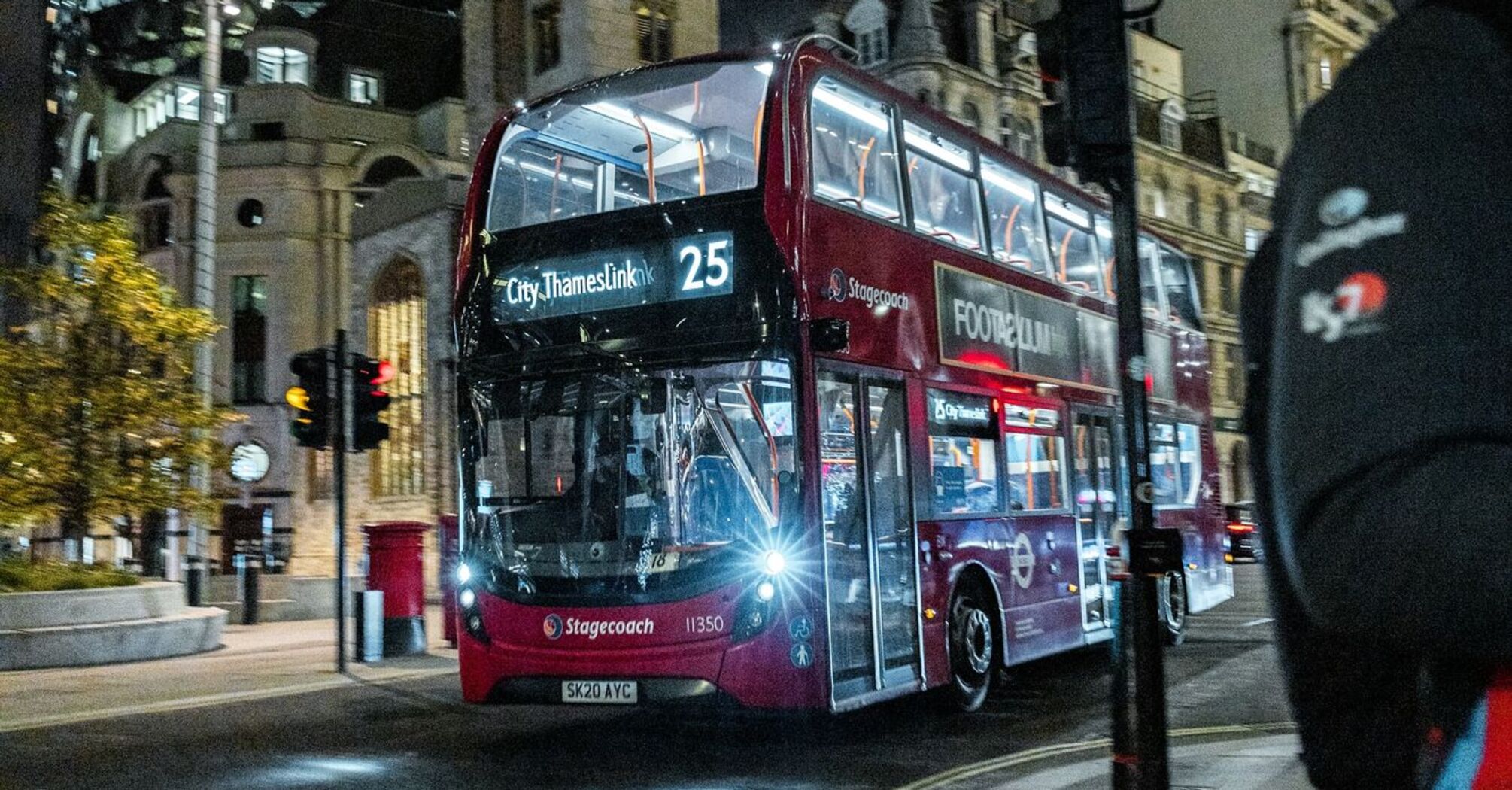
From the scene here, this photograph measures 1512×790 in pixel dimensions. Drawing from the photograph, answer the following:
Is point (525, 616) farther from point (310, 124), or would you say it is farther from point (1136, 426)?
point (310, 124)

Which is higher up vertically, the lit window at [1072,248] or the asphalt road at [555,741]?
the lit window at [1072,248]

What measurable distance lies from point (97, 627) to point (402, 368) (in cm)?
1764

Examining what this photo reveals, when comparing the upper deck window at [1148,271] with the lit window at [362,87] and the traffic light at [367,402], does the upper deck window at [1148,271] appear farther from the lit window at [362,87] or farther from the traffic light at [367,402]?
the lit window at [362,87]

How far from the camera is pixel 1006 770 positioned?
778 centimetres

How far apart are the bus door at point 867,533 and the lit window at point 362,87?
1723 inches

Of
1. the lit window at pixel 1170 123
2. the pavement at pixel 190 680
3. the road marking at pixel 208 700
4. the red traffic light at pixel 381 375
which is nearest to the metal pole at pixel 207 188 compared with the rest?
the pavement at pixel 190 680

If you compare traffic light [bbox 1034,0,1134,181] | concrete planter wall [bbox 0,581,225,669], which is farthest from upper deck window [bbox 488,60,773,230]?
concrete planter wall [bbox 0,581,225,669]

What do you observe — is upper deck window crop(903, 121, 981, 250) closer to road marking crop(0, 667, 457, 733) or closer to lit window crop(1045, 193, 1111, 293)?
lit window crop(1045, 193, 1111, 293)

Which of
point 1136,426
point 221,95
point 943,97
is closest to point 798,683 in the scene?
point 1136,426

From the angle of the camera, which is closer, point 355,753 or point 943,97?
point 355,753

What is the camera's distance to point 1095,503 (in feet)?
41.4

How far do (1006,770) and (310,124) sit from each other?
132 ft

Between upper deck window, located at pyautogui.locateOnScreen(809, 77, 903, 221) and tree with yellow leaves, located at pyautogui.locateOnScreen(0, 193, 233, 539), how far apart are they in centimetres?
1053

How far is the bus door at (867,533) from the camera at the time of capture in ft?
27.9
